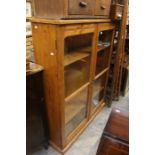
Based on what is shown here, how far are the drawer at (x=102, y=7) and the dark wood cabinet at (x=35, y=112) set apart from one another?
0.77 metres

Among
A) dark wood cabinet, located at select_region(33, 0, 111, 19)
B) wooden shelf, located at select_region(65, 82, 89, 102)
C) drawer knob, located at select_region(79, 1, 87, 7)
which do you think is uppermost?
drawer knob, located at select_region(79, 1, 87, 7)

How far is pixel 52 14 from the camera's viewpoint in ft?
3.92

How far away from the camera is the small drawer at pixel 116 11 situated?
1.80 metres

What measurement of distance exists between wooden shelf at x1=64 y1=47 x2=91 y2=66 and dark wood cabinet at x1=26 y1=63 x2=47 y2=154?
10.5 inches

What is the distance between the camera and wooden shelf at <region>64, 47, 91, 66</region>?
58.7 inches

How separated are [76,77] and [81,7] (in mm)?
743

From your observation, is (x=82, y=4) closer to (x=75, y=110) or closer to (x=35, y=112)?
(x=35, y=112)

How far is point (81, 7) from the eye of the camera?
1.30 metres

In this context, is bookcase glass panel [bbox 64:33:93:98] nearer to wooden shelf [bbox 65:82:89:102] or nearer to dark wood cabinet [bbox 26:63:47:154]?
wooden shelf [bbox 65:82:89:102]

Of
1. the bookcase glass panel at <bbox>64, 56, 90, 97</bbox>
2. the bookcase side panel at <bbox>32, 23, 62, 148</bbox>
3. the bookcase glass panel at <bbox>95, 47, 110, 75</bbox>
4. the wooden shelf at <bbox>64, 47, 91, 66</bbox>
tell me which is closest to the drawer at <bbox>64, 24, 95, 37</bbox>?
the bookcase side panel at <bbox>32, 23, 62, 148</bbox>
